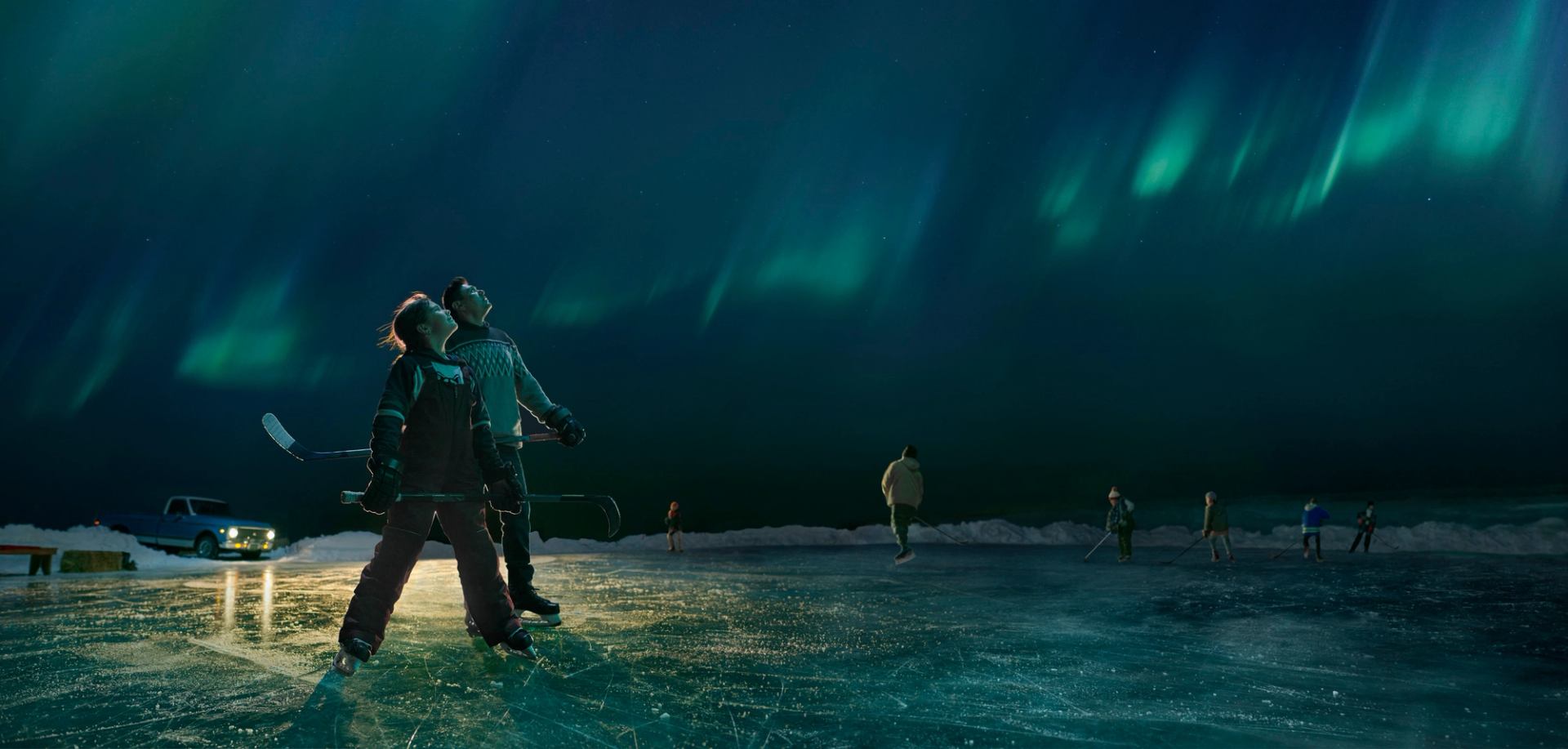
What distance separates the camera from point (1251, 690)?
4.55m

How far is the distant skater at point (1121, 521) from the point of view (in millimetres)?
16922

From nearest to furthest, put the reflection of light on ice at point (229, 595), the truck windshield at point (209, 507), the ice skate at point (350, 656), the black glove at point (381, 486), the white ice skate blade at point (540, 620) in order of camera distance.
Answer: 1. the black glove at point (381, 486)
2. the ice skate at point (350, 656)
3. the white ice skate blade at point (540, 620)
4. the reflection of light on ice at point (229, 595)
5. the truck windshield at point (209, 507)

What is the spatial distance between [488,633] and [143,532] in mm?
21153

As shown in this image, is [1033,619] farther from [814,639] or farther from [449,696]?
[449,696]

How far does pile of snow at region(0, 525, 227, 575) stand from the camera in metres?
16.7

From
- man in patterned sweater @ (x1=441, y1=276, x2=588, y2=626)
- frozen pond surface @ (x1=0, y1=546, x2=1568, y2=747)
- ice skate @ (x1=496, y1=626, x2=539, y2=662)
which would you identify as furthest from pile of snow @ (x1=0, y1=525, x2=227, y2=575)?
ice skate @ (x1=496, y1=626, x2=539, y2=662)

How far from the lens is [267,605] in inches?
332

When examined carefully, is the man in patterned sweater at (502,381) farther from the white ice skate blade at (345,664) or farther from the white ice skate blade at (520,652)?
the white ice skate blade at (345,664)

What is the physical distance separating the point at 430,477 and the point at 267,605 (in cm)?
494

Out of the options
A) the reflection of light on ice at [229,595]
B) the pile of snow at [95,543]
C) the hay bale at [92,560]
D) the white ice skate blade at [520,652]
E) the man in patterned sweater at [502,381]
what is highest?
the man in patterned sweater at [502,381]

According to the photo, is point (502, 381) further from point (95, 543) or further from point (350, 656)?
point (95, 543)

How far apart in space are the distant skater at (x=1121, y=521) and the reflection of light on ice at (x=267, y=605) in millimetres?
13841

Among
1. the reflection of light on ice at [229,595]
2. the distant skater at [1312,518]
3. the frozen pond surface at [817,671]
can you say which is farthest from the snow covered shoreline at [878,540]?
the frozen pond surface at [817,671]

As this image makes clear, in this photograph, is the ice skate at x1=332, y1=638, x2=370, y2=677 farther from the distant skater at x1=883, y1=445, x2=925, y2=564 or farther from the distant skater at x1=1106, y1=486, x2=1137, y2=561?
the distant skater at x1=1106, y1=486, x2=1137, y2=561
